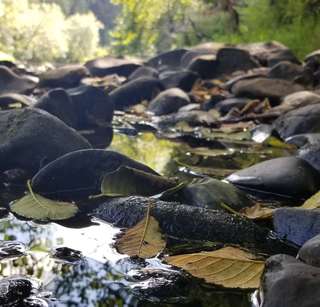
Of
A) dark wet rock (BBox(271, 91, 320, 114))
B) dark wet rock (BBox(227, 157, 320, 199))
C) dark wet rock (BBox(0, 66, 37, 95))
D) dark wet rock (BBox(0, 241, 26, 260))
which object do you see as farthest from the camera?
dark wet rock (BBox(0, 66, 37, 95))

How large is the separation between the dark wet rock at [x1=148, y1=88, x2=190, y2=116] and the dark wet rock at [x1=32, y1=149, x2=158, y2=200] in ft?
14.2

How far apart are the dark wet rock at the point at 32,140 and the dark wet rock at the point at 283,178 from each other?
116 cm

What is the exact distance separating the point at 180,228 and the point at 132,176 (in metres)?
0.59

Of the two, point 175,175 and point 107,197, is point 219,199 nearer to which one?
point 107,197

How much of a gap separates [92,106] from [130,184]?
12.4 feet

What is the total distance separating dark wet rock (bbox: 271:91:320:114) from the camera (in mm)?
6238

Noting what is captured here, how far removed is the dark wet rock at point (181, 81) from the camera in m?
9.20

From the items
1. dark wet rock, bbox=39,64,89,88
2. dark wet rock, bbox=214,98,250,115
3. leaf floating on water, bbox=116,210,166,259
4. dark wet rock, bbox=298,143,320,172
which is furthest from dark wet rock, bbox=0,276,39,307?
dark wet rock, bbox=39,64,89,88

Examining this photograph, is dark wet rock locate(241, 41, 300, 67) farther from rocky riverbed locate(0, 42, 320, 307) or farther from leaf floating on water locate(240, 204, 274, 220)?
leaf floating on water locate(240, 204, 274, 220)

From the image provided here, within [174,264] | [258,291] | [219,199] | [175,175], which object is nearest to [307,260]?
[258,291]

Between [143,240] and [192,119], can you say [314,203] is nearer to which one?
[143,240]

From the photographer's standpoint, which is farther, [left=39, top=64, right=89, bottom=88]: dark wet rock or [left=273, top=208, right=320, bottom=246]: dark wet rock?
[left=39, top=64, right=89, bottom=88]: dark wet rock

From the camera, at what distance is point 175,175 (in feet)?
12.0

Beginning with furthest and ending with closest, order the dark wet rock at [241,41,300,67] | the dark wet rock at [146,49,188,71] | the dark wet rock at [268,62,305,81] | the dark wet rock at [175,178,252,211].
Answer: the dark wet rock at [146,49,188,71], the dark wet rock at [241,41,300,67], the dark wet rock at [268,62,305,81], the dark wet rock at [175,178,252,211]
